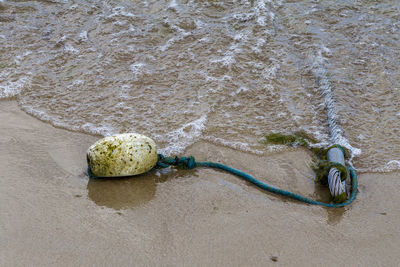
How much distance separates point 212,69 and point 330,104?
5.08ft

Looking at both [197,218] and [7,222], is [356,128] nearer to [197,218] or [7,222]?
[197,218]

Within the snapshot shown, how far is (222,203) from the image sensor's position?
2680mm

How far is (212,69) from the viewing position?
15.0 ft

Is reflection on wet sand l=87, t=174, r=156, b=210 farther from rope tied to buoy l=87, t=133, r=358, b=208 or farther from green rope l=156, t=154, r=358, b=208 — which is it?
green rope l=156, t=154, r=358, b=208

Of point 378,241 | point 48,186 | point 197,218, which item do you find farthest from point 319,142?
point 48,186

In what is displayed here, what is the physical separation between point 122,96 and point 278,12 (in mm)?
3597

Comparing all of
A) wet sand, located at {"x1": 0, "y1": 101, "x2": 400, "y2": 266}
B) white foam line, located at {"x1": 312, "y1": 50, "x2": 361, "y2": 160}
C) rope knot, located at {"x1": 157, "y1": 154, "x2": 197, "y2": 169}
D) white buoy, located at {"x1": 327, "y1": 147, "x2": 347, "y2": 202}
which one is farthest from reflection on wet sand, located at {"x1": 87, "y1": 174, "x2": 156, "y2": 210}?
white foam line, located at {"x1": 312, "y1": 50, "x2": 361, "y2": 160}

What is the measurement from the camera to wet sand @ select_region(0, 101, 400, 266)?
7.26ft

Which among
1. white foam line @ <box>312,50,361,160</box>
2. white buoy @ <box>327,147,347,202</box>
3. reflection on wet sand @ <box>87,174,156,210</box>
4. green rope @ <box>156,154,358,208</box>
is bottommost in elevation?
reflection on wet sand @ <box>87,174,156,210</box>

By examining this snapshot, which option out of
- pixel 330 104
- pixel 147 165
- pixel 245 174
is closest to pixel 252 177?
pixel 245 174

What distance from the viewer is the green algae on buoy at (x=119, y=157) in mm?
2738

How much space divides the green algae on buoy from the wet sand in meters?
0.12

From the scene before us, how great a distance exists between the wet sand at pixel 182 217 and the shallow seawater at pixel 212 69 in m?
0.45

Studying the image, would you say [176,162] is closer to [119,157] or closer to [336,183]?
[119,157]
